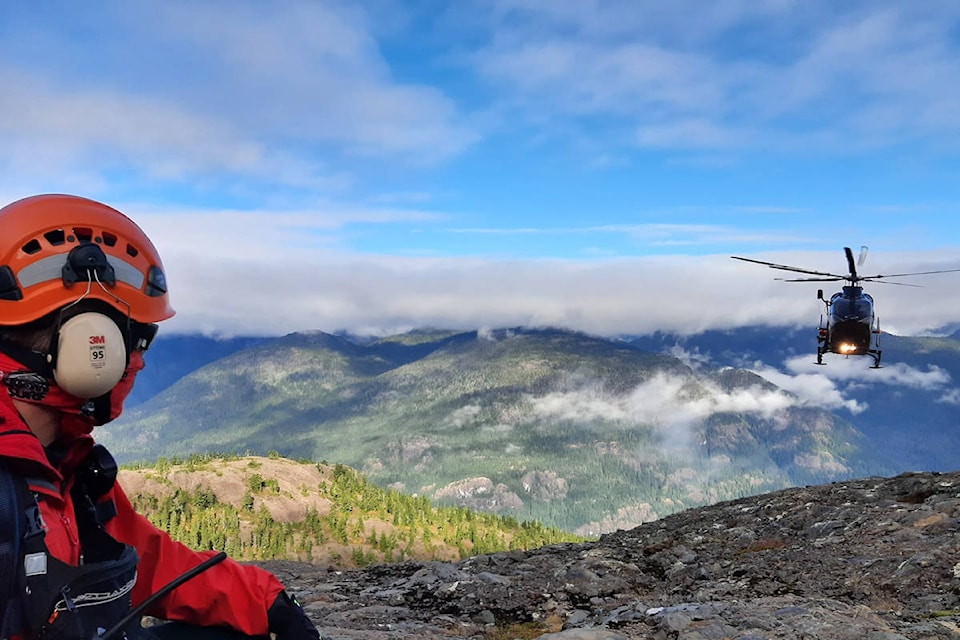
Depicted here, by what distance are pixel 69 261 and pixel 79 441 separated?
111 centimetres

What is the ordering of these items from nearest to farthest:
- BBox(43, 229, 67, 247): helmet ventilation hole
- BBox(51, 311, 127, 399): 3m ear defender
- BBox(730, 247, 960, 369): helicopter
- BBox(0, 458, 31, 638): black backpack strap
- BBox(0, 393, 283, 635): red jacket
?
1. BBox(0, 458, 31, 638): black backpack strap
2. BBox(51, 311, 127, 399): 3m ear defender
3. BBox(43, 229, 67, 247): helmet ventilation hole
4. BBox(0, 393, 283, 635): red jacket
5. BBox(730, 247, 960, 369): helicopter

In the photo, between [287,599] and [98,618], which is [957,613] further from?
[98,618]

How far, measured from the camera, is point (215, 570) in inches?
176

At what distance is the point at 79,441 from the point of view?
13.2ft

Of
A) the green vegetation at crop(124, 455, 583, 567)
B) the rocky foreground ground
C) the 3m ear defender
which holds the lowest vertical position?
the green vegetation at crop(124, 455, 583, 567)

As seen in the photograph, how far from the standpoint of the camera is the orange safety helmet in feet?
12.4

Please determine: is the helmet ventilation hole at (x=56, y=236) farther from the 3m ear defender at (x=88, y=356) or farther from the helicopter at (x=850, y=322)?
the helicopter at (x=850, y=322)

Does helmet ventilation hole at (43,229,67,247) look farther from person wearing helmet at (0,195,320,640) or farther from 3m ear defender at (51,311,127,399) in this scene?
3m ear defender at (51,311,127,399)

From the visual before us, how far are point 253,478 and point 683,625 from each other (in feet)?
680

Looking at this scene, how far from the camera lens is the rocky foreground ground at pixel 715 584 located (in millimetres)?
10180

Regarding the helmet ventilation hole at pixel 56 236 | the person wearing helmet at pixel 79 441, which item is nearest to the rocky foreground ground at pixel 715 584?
the person wearing helmet at pixel 79 441

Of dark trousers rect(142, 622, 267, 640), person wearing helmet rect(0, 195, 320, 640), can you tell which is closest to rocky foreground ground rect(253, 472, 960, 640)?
dark trousers rect(142, 622, 267, 640)

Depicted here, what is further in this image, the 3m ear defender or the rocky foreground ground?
the rocky foreground ground

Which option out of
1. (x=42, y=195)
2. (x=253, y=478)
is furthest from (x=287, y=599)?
(x=253, y=478)
